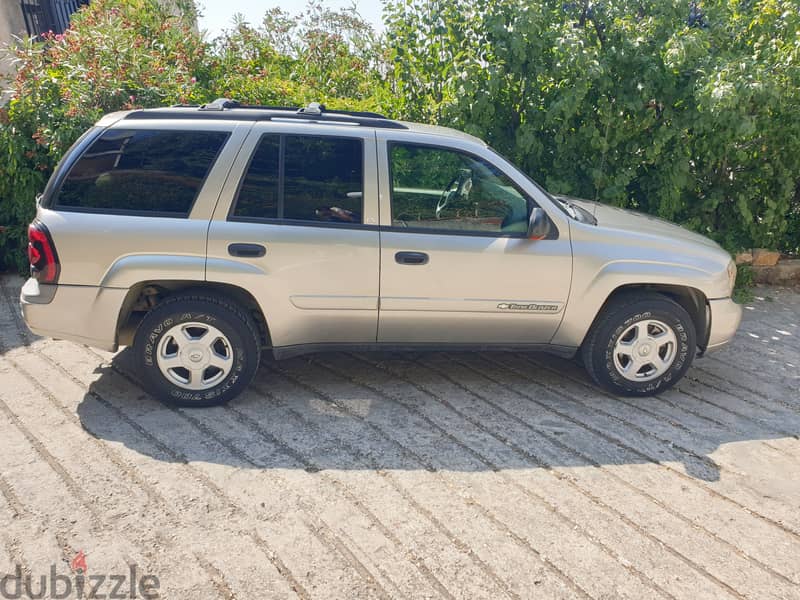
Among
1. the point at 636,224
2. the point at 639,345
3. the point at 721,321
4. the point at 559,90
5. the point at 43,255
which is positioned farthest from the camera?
the point at 559,90

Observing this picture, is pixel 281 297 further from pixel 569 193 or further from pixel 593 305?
pixel 569 193

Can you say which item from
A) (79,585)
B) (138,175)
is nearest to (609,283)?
(138,175)

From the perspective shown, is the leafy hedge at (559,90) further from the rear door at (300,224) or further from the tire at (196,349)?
the tire at (196,349)

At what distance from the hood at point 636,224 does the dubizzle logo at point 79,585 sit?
11.4ft

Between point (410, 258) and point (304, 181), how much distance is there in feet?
2.66

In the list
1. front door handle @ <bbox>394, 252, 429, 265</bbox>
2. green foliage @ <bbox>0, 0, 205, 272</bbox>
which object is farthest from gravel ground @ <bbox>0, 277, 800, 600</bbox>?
green foliage @ <bbox>0, 0, 205, 272</bbox>

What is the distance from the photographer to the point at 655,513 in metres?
3.66

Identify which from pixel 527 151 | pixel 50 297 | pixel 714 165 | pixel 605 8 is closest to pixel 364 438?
pixel 50 297

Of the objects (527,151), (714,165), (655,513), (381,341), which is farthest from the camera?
(714,165)

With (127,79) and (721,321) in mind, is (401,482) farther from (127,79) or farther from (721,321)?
(127,79)

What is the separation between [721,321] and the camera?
16.3 ft

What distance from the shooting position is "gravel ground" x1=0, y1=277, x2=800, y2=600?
315cm

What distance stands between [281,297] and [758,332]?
4.42 metres


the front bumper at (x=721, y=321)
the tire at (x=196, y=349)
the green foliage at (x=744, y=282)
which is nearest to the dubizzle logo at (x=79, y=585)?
the tire at (x=196, y=349)
